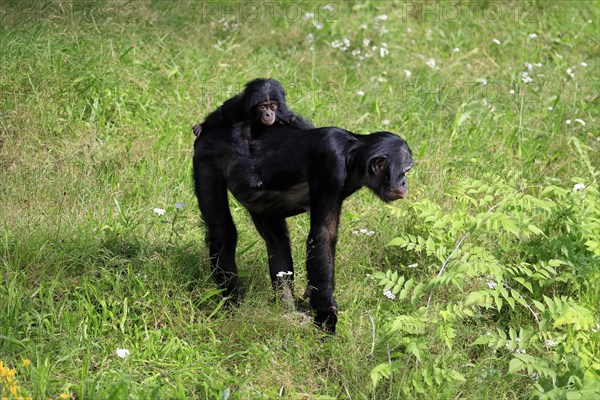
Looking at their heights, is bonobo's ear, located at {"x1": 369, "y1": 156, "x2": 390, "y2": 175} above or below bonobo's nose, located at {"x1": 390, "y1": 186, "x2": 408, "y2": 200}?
above

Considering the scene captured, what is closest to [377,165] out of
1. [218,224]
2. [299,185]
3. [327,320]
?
[299,185]

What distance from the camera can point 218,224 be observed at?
236 inches

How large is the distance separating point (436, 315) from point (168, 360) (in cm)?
173

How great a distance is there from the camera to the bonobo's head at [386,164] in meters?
5.64

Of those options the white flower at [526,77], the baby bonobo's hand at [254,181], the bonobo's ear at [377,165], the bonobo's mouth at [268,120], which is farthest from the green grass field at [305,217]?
the bonobo's mouth at [268,120]

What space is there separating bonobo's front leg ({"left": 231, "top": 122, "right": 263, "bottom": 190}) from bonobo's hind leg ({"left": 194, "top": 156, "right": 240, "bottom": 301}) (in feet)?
0.61

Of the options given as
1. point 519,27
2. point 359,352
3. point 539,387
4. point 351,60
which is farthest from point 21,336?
point 519,27

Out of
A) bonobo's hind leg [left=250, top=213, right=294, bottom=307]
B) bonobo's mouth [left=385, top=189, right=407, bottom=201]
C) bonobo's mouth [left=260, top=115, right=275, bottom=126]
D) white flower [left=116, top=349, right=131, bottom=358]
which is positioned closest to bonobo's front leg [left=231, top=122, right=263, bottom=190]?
bonobo's mouth [left=260, top=115, right=275, bottom=126]

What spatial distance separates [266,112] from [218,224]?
93cm

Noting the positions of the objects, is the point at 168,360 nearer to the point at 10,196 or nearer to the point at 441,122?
the point at 10,196

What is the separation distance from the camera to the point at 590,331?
5.57 m

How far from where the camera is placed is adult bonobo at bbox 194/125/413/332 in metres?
5.64

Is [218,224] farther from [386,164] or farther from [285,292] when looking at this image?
[386,164]

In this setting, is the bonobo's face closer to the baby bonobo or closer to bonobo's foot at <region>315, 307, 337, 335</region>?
bonobo's foot at <region>315, 307, 337, 335</region>
